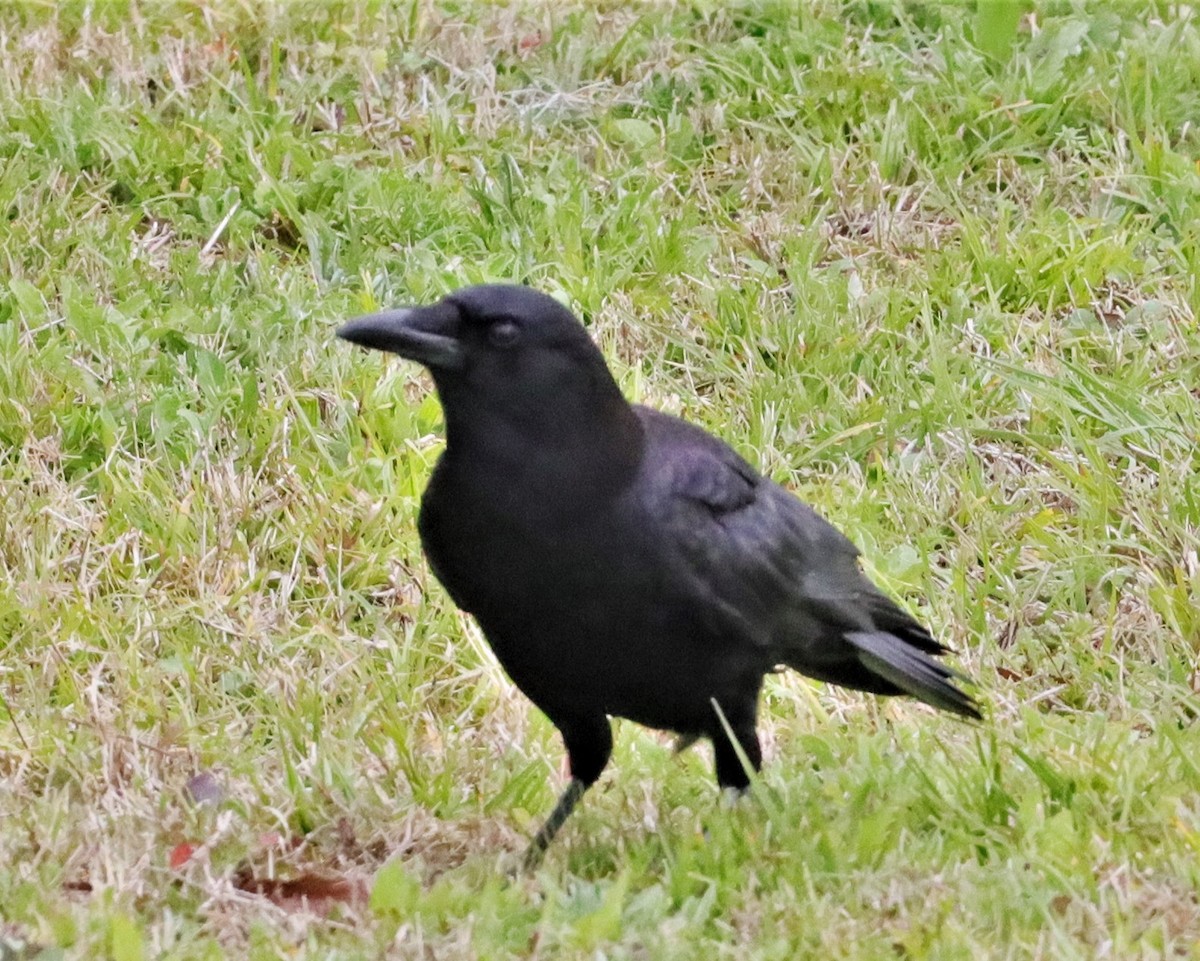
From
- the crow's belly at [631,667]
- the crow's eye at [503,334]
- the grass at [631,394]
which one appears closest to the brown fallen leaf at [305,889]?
the grass at [631,394]

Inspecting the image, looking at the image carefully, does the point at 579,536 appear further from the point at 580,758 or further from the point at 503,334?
the point at 580,758

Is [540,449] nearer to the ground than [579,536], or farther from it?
farther from it

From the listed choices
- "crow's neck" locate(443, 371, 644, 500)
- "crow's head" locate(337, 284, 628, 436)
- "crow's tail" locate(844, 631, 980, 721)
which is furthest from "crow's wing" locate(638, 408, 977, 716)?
"crow's head" locate(337, 284, 628, 436)

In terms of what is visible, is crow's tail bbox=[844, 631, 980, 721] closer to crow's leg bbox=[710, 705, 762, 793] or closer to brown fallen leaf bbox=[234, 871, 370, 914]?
crow's leg bbox=[710, 705, 762, 793]

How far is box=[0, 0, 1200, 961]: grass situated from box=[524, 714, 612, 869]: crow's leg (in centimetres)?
5

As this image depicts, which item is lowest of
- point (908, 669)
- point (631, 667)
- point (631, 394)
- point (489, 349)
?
point (631, 394)

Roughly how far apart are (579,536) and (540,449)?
6.3 inches

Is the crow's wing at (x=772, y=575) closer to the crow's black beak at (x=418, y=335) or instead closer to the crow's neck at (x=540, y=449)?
the crow's neck at (x=540, y=449)

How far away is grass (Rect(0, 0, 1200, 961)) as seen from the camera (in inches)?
118

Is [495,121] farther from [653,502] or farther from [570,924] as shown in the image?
[570,924]

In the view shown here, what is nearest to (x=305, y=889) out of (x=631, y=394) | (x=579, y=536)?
(x=579, y=536)

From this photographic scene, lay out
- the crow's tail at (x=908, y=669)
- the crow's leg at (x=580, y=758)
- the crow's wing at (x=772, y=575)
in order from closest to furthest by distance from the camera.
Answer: the crow's wing at (x=772, y=575) < the crow's leg at (x=580, y=758) < the crow's tail at (x=908, y=669)

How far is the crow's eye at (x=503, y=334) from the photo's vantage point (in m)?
3.07

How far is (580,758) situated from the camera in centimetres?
348
